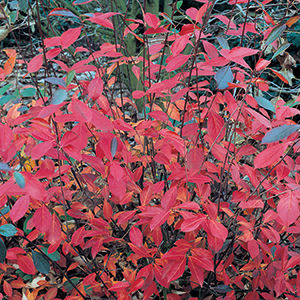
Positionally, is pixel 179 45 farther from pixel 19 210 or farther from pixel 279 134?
pixel 19 210

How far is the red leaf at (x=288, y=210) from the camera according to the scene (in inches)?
28.7

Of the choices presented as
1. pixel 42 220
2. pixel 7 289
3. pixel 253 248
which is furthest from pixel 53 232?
pixel 253 248

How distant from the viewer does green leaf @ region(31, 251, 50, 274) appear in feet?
3.70

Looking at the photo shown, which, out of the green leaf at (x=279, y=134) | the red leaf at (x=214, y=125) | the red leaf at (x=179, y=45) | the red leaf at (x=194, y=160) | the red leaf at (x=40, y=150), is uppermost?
the red leaf at (x=179, y=45)

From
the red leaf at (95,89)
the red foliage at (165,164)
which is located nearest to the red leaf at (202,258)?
the red foliage at (165,164)

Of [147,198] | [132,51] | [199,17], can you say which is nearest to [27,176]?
[147,198]

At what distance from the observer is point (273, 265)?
1.14m

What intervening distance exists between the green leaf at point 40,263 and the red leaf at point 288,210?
89 centimetres

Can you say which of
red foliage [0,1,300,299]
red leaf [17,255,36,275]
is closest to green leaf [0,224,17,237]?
red foliage [0,1,300,299]

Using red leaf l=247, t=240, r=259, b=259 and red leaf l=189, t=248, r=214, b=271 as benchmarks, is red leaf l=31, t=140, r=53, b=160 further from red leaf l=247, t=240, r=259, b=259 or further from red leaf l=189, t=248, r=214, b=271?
red leaf l=247, t=240, r=259, b=259

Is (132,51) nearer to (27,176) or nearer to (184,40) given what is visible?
(184,40)

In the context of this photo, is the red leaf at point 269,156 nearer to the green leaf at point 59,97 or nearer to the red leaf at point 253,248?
the red leaf at point 253,248

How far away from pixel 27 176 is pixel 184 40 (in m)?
0.57

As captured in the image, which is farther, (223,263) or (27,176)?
(223,263)
